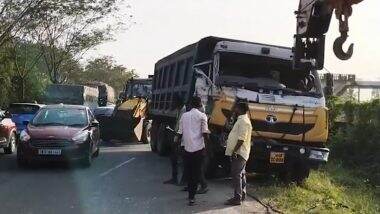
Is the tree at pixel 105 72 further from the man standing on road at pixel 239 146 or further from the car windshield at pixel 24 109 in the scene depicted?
the man standing on road at pixel 239 146

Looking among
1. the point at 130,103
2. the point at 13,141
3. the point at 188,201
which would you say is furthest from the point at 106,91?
the point at 188,201

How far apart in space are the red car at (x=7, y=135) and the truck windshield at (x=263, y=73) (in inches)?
301

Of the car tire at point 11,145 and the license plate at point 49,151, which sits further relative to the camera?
the car tire at point 11,145

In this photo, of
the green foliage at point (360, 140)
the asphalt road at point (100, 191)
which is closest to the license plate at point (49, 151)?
the asphalt road at point (100, 191)

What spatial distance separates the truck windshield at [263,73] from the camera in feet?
41.2

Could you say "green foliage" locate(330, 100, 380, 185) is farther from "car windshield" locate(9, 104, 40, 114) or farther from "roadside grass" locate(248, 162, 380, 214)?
"car windshield" locate(9, 104, 40, 114)

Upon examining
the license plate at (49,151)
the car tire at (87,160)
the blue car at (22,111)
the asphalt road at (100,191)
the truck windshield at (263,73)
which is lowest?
the asphalt road at (100,191)

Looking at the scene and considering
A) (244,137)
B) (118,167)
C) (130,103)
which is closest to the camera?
(244,137)

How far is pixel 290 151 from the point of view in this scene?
11.9m

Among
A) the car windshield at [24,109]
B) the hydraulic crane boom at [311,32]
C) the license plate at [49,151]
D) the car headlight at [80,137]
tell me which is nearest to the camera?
the hydraulic crane boom at [311,32]

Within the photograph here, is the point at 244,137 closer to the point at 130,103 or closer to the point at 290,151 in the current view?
the point at 290,151

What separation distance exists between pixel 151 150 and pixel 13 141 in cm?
460

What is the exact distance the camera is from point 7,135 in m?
17.7

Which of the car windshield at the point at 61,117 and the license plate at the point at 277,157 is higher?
the car windshield at the point at 61,117
